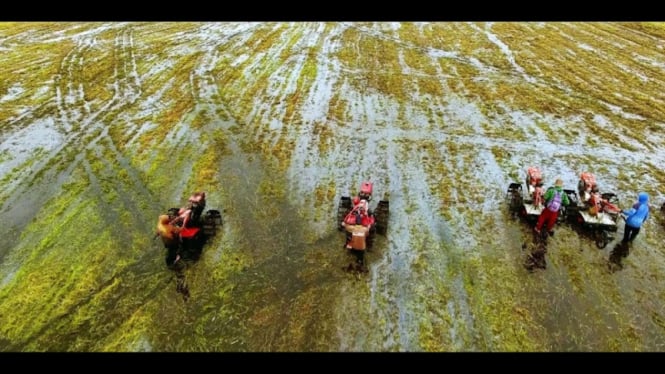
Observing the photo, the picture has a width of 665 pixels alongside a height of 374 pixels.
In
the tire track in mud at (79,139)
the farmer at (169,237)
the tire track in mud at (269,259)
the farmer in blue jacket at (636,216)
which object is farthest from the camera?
the tire track in mud at (79,139)

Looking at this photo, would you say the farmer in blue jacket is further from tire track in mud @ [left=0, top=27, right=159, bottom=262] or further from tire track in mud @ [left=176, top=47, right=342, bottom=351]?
tire track in mud @ [left=0, top=27, right=159, bottom=262]

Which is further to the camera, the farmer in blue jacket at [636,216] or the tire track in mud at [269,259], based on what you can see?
the farmer in blue jacket at [636,216]

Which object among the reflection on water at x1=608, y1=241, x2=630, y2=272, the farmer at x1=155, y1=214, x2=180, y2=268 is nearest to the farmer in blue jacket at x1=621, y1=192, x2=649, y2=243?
the reflection on water at x1=608, y1=241, x2=630, y2=272

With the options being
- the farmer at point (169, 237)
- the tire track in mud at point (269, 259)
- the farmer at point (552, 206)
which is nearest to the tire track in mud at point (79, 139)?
the farmer at point (169, 237)

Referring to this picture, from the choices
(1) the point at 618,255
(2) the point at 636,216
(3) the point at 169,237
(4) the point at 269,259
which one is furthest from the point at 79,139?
(2) the point at 636,216

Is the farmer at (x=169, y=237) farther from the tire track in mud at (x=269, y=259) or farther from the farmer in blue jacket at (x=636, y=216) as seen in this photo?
the farmer in blue jacket at (x=636, y=216)
